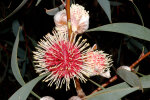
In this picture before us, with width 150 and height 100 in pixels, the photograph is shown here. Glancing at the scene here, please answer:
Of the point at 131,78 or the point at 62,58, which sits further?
the point at 62,58

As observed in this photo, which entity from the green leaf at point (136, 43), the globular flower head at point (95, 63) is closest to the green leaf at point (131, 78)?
the globular flower head at point (95, 63)

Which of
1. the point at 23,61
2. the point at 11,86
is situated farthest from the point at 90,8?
the point at 11,86

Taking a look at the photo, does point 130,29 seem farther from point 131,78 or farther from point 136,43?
point 136,43

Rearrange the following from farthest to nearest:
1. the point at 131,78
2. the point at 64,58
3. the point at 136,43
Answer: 1. the point at 136,43
2. the point at 64,58
3. the point at 131,78

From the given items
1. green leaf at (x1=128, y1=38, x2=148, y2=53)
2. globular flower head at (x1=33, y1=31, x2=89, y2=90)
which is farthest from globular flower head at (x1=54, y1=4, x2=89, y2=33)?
green leaf at (x1=128, y1=38, x2=148, y2=53)

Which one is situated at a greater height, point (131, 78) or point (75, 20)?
point (75, 20)

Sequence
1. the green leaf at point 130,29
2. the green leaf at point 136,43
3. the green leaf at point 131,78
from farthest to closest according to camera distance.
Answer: the green leaf at point 136,43
the green leaf at point 130,29
the green leaf at point 131,78

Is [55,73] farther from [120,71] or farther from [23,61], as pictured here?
[23,61]

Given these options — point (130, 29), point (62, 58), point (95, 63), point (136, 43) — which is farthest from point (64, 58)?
point (136, 43)

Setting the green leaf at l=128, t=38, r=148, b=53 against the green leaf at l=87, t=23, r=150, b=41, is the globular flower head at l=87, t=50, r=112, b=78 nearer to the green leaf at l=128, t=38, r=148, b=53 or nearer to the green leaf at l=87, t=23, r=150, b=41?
the green leaf at l=87, t=23, r=150, b=41

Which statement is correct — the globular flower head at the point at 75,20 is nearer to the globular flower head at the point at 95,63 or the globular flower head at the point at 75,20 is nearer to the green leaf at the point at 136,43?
the globular flower head at the point at 95,63
